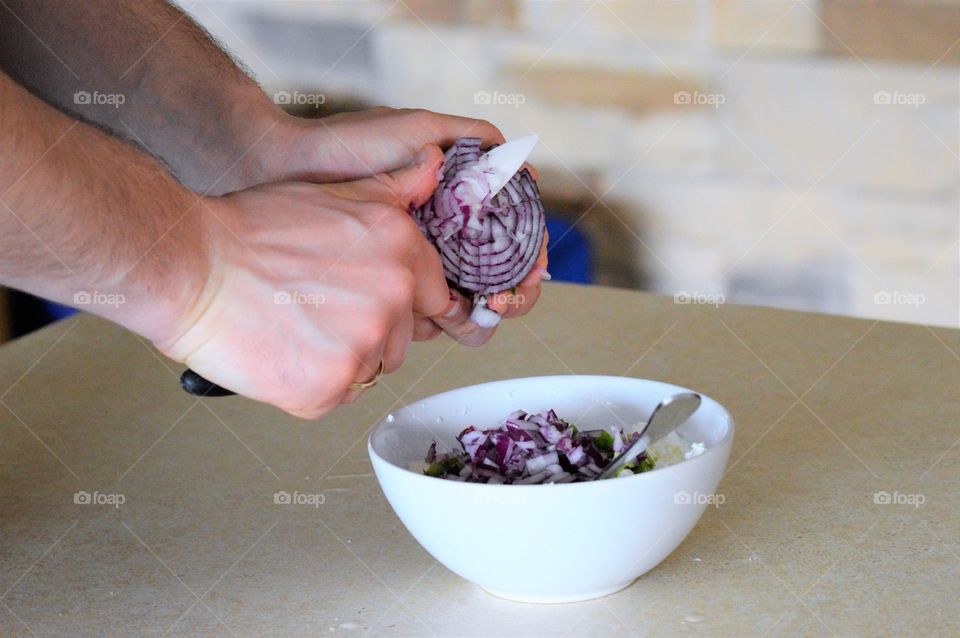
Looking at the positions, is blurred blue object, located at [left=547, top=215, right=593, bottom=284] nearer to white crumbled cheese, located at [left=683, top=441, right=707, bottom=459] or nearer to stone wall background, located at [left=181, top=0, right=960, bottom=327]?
stone wall background, located at [left=181, top=0, right=960, bottom=327]

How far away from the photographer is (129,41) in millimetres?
1191

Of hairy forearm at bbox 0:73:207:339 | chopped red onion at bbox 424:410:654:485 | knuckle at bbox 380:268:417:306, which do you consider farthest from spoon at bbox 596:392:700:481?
hairy forearm at bbox 0:73:207:339

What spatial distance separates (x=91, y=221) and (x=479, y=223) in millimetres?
393

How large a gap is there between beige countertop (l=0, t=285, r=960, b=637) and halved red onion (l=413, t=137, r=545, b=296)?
0.72 ft

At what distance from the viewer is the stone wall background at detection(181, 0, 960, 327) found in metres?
2.48

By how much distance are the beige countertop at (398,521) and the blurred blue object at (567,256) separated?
3.08ft

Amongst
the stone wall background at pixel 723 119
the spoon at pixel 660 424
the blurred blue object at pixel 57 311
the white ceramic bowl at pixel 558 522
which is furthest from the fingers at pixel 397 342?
the blurred blue object at pixel 57 311

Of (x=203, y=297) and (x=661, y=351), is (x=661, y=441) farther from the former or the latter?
(x=661, y=351)

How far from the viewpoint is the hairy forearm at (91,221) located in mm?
729

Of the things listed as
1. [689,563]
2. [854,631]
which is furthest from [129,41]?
[854,631]

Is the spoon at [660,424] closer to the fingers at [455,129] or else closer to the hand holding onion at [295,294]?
the hand holding onion at [295,294]

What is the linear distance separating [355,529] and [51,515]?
0.93 feet

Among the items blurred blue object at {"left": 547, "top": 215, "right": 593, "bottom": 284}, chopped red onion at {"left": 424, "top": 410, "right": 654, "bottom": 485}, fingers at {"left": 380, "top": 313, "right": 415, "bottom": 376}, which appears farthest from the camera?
blurred blue object at {"left": 547, "top": 215, "right": 593, "bottom": 284}

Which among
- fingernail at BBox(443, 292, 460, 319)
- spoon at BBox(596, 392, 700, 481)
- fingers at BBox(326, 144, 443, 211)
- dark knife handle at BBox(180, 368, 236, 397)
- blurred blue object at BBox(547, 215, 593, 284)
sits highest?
fingers at BBox(326, 144, 443, 211)
